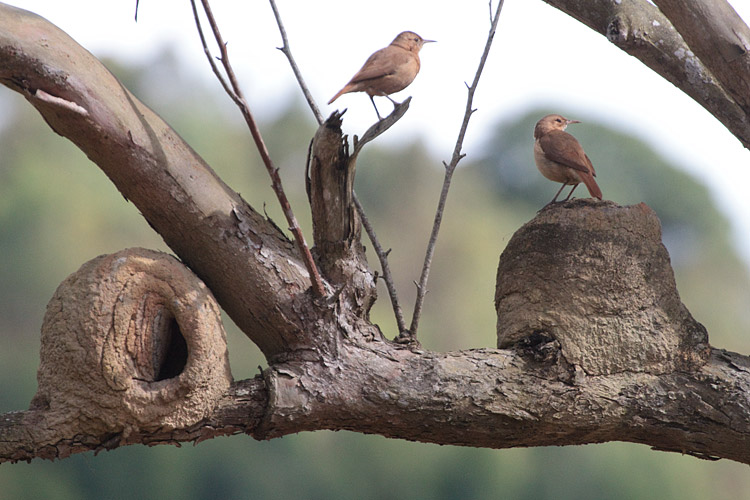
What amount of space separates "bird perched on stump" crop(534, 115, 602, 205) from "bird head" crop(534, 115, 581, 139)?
0.17 feet

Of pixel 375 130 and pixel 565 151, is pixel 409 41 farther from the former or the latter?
pixel 375 130

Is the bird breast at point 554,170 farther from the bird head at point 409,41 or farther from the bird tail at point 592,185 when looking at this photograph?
the bird head at point 409,41

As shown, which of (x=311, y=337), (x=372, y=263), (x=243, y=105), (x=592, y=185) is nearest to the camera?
(x=243, y=105)

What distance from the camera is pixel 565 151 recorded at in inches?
164

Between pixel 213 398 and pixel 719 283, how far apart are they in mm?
11900

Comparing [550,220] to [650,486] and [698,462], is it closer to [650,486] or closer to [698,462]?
[650,486]

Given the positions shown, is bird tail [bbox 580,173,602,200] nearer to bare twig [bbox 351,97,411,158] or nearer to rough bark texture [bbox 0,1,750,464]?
rough bark texture [bbox 0,1,750,464]

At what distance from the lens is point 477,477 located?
35.7 feet

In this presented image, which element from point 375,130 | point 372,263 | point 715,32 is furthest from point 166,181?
point 372,263

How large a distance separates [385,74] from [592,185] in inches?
46.2

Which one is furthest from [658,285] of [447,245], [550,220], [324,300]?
[447,245]

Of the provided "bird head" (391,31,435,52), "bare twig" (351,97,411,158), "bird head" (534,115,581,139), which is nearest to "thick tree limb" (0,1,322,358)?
"bare twig" (351,97,411,158)

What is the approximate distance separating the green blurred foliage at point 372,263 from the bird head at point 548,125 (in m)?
4.14

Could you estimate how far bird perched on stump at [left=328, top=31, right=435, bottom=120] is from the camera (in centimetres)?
396
